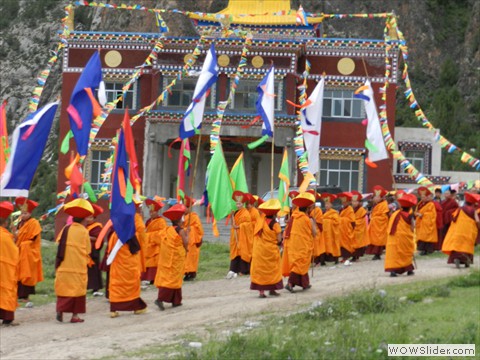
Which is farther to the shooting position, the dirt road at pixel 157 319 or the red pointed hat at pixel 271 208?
the red pointed hat at pixel 271 208

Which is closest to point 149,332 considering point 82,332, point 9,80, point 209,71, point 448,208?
point 82,332

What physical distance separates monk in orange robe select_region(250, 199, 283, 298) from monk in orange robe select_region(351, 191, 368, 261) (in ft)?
22.0

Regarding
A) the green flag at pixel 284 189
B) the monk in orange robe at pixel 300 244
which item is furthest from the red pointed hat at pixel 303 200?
the green flag at pixel 284 189

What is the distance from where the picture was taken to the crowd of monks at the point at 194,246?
14047 mm

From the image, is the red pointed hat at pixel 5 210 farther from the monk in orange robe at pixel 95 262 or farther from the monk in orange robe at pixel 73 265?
the monk in orange robe at pixel 95 262

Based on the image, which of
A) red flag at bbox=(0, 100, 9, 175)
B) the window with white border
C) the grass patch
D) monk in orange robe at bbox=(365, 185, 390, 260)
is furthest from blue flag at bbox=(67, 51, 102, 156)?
the window with white border

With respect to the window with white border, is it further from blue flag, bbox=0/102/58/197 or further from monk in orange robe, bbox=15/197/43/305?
blue flag, bbox=0/102/58/197

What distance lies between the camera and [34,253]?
16.4m

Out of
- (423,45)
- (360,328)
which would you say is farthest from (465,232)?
(423,45)

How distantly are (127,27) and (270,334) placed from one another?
53906mm

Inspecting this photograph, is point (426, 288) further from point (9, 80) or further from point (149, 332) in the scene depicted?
point (9, 80)

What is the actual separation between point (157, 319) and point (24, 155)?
318 cm

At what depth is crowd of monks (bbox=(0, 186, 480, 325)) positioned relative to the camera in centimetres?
1405

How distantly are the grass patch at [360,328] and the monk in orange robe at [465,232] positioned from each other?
3875 millimetres
